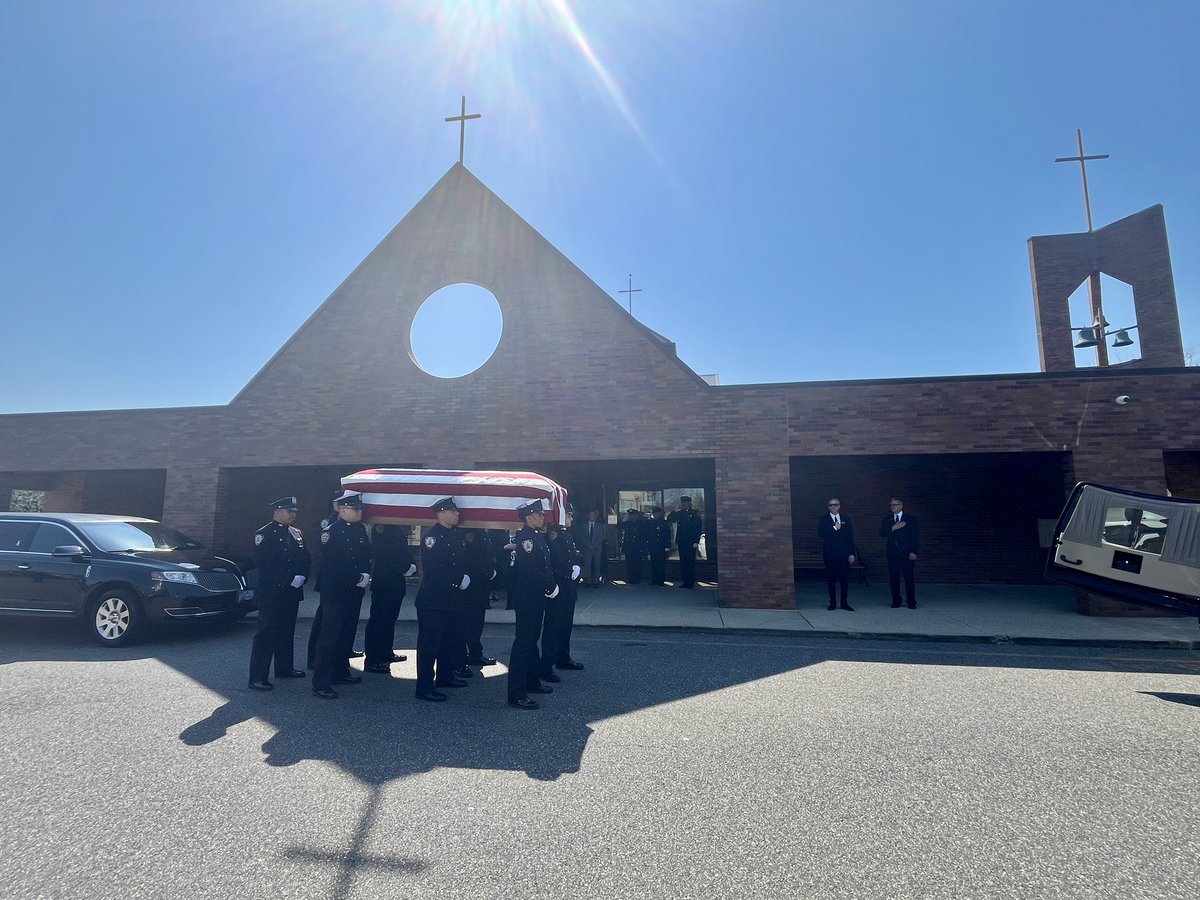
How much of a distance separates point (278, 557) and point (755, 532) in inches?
294

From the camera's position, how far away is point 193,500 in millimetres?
12445

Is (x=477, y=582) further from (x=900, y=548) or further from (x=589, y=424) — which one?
(x=900, y=548)

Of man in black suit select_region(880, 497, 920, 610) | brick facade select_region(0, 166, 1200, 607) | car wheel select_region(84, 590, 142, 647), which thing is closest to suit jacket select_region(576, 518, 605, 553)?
brick facade select_region(0, 166, 1200, 607)

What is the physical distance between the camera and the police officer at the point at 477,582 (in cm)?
615

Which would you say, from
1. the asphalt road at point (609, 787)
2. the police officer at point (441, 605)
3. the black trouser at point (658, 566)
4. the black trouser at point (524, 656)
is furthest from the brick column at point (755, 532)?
the police officer at point (441, 605)

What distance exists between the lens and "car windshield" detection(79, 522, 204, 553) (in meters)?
7.68

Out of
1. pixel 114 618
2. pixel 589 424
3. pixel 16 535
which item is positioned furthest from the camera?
pixel 589 424

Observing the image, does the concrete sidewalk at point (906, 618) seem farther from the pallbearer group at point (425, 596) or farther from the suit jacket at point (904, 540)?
the pallbearer group at point (425, 596)

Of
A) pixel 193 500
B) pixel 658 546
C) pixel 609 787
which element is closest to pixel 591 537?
pixel 658 546

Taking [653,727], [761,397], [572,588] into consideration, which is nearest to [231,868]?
[653,727]

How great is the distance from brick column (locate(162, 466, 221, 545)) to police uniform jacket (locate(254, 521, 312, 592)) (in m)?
7.73

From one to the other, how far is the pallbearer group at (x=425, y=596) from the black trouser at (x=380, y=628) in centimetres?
1

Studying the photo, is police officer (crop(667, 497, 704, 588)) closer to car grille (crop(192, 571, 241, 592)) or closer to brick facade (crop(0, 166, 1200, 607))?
brick facade (crop(0, 166, 1200, 607))

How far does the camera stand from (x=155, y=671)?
6039 millimetres
